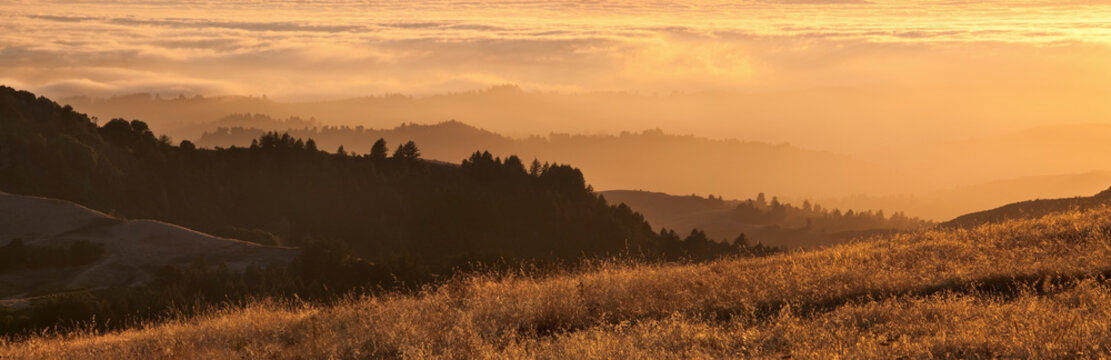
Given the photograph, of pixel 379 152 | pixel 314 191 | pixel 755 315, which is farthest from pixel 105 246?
pixel 379 152

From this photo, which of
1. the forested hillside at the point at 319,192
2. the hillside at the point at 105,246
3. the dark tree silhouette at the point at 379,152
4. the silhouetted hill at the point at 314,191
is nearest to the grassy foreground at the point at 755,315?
the hillside at the point at 105,246

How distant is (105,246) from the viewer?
4069 cm

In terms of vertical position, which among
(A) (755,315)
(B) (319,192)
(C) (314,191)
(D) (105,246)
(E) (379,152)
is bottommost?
(B) (319,192)

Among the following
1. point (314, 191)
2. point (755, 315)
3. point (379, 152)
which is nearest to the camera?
point (755, 315)

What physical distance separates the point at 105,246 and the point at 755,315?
38.3m

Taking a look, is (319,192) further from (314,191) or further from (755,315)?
(755,315)

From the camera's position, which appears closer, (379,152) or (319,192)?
(319,192)

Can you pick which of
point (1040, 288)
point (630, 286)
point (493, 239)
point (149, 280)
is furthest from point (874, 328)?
point (493, 239)

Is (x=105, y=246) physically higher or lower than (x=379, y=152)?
higher

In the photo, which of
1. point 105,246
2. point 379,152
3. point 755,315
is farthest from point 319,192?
point 755,315

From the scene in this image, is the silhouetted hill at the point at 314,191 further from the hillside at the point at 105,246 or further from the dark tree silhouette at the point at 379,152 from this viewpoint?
the hillside at the point at 105,246

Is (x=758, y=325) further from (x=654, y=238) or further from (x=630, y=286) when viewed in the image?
(x=654, y=238)

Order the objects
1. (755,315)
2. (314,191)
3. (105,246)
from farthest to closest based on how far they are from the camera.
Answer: (314,191) → (105,246) → (755,315)

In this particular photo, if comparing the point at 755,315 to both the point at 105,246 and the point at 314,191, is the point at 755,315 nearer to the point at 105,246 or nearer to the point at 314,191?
the point at 105,246
